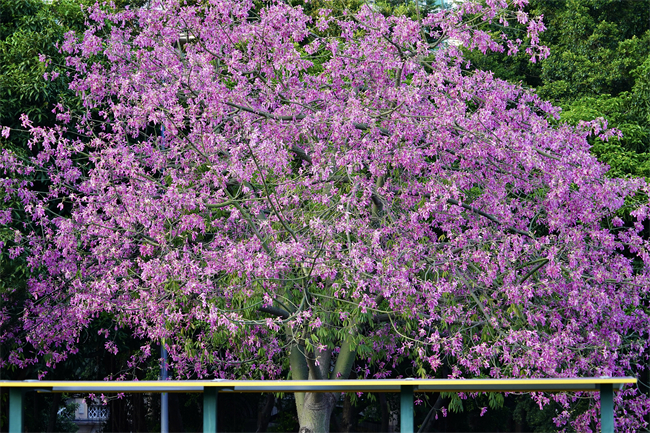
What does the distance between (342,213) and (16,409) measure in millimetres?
5802

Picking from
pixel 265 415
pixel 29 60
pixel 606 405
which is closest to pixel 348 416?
pixel 265 415

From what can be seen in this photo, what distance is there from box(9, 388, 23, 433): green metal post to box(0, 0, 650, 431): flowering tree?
4.39 m

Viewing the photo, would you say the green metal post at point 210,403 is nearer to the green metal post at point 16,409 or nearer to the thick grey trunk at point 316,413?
the green metal post at point 16,409

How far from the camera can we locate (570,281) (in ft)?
38.2

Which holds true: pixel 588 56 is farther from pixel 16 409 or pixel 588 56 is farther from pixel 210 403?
pixel 16 409

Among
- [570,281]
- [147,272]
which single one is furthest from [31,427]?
[570,281]

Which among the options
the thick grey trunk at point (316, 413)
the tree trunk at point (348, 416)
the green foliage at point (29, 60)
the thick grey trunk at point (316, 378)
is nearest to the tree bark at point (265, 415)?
the tree trunk at point (348, 416)

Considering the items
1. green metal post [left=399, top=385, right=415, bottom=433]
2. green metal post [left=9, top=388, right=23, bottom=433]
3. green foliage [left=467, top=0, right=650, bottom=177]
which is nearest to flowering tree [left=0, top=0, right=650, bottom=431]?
green metal post [left=399, top=385, right=415, bottom=433]

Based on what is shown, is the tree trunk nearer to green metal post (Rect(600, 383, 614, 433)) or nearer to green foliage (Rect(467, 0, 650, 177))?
green foliage (Rect(467, 0, 650, 177))

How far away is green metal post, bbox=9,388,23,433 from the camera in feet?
20.0

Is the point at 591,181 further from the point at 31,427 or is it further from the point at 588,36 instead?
the point at 588,36

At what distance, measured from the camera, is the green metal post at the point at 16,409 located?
20.0 feet

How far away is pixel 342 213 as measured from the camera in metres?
11.1

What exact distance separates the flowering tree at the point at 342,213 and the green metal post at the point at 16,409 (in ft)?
14.4
